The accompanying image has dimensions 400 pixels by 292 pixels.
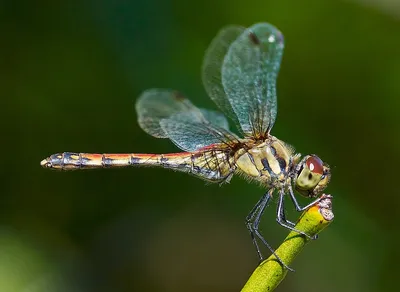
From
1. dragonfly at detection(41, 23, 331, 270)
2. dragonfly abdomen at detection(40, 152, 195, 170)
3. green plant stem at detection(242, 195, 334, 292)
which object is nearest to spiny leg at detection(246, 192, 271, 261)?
dragonfly at detection(41, 23, 331, 270)

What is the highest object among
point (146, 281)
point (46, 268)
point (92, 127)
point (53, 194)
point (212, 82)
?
point (212, 82)

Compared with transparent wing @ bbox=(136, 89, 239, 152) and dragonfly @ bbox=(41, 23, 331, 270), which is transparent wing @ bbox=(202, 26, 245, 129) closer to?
dragonfly @ bbox=(41, 23, 331, 270)

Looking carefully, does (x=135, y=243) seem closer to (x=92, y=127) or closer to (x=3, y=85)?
(x=92, y=127)

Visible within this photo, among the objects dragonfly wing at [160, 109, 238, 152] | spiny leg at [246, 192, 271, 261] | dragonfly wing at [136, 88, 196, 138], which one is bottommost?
spiny leg at [246, 192, 271, 261]

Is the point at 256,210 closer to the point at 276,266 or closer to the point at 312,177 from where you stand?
the point at 312,177

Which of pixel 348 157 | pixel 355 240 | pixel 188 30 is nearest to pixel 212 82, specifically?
pixel 188 30

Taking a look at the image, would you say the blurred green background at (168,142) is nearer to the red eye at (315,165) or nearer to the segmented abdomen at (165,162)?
the segmented abdomen at (165,162)
